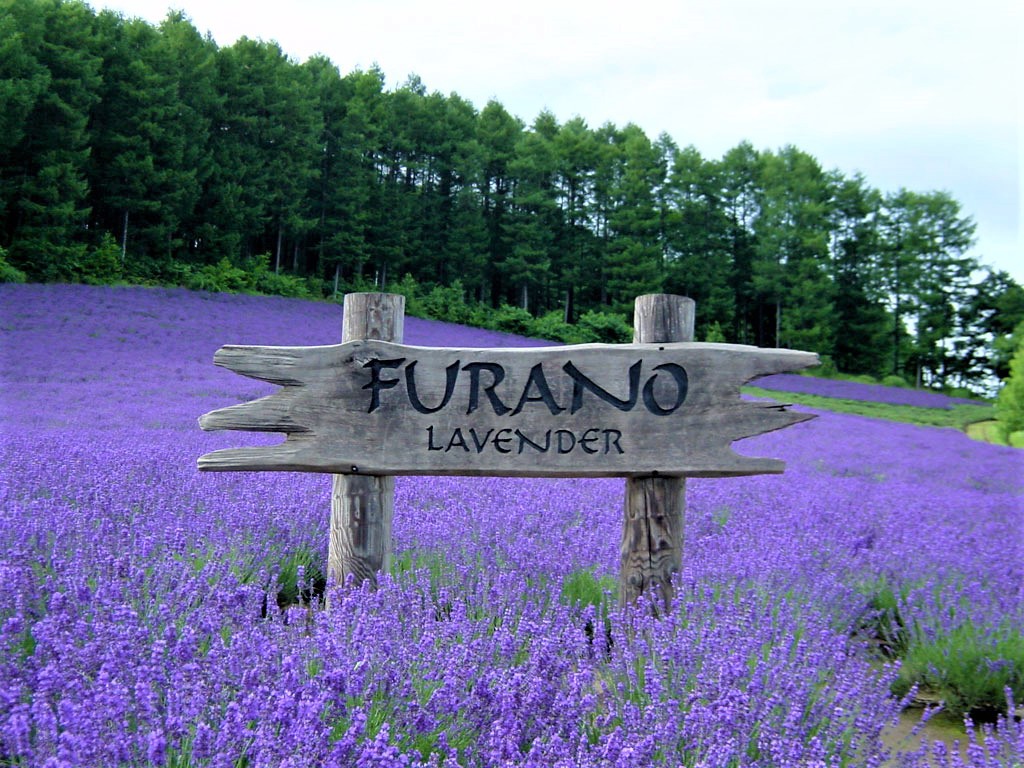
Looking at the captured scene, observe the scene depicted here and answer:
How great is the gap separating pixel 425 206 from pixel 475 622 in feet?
93.5

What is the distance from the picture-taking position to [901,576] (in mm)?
3461

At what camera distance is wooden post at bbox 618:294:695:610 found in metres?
2.67

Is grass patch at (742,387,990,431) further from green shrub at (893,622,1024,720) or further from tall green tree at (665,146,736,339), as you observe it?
green shrub at (893,622,1024,720)

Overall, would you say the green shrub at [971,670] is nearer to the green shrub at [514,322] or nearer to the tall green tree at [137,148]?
the tall green tree at [137,148]

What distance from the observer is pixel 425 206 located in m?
29.5

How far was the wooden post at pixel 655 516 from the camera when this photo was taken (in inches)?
105

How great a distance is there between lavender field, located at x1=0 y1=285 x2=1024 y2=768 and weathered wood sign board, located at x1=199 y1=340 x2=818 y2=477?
42 centimetres

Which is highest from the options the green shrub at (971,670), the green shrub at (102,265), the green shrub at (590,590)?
the green shrub at (102,265)

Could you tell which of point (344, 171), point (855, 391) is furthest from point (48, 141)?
point (855, 391)

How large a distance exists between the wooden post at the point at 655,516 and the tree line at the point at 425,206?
18.7m

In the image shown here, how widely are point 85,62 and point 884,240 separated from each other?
31.8 meters

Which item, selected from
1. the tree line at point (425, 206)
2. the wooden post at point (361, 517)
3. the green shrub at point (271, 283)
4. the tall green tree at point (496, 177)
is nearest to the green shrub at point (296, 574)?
the wooden post at point (361, 517)

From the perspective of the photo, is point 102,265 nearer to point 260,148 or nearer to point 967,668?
point 260,148

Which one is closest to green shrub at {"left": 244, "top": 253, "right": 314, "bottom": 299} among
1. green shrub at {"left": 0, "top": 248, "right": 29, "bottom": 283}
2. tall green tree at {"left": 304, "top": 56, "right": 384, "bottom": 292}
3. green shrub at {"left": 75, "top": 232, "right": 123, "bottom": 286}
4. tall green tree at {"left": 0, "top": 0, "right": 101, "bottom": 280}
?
tall green tree at {"left": 304, "top": 56, "right": 384, "bottom": 292}
